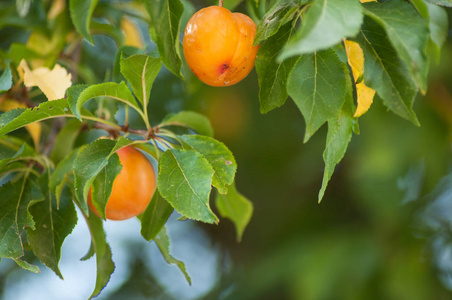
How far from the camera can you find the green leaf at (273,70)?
0.81 metres

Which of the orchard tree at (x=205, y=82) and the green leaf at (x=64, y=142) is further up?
the orchard tree at (x=205, y=82)

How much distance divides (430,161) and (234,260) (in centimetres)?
110

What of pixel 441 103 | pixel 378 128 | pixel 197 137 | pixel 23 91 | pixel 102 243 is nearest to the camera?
pixel 197 137

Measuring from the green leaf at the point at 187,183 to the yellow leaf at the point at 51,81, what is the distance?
0.89ft

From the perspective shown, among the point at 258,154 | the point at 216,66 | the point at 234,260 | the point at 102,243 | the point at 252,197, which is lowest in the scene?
the point at 234,260

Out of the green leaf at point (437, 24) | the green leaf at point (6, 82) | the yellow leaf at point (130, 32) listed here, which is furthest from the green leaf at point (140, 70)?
the yellow leaf at point (130, 32)

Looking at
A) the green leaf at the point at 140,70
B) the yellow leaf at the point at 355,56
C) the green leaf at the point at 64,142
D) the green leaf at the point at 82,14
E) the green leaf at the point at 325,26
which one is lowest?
the green leaf at the point at 64,142

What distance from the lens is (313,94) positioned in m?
0.74

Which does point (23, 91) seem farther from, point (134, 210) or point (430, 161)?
point (430, 161)

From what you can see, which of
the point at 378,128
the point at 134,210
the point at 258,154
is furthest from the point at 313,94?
the point at 258,154

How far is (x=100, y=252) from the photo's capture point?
3.23 feet

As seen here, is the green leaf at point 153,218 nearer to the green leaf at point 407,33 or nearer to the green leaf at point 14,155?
the green leaf at point 14,155

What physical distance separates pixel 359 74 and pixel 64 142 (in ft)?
2.06

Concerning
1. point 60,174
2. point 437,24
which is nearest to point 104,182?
point 60,174
